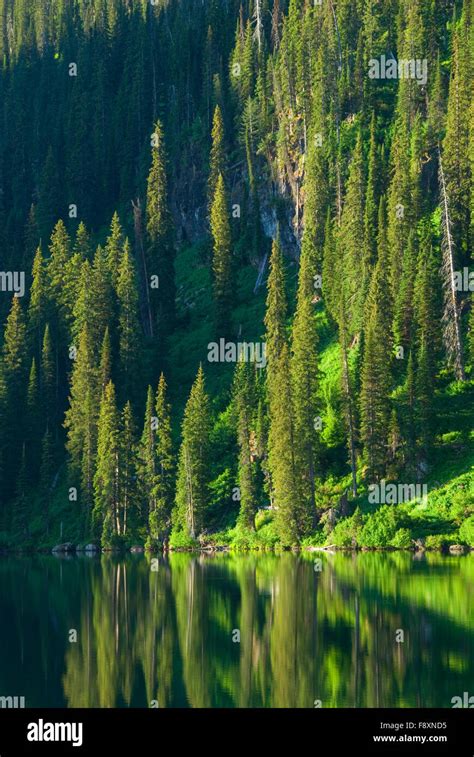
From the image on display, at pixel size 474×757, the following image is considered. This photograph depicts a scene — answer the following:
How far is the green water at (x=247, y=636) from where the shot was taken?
121ft

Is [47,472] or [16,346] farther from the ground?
[16,346]

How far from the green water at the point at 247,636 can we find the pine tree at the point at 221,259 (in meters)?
46.5

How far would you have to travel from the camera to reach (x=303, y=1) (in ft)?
449

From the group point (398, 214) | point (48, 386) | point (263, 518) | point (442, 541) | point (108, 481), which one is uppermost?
point (398, 214)

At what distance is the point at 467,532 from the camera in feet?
256

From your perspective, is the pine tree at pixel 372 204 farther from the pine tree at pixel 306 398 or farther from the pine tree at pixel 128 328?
the pine tree at pixel 128 328

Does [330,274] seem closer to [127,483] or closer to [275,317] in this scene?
[275,317]

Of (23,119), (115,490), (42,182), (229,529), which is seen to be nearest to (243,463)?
(229,529)

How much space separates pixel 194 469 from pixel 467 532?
2462cm

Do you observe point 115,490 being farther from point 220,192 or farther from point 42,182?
point 42,182

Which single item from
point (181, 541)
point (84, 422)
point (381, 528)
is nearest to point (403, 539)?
point (381, 528)

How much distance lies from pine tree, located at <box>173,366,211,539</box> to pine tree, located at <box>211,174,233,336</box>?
1849 cm

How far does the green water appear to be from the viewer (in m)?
37.0
